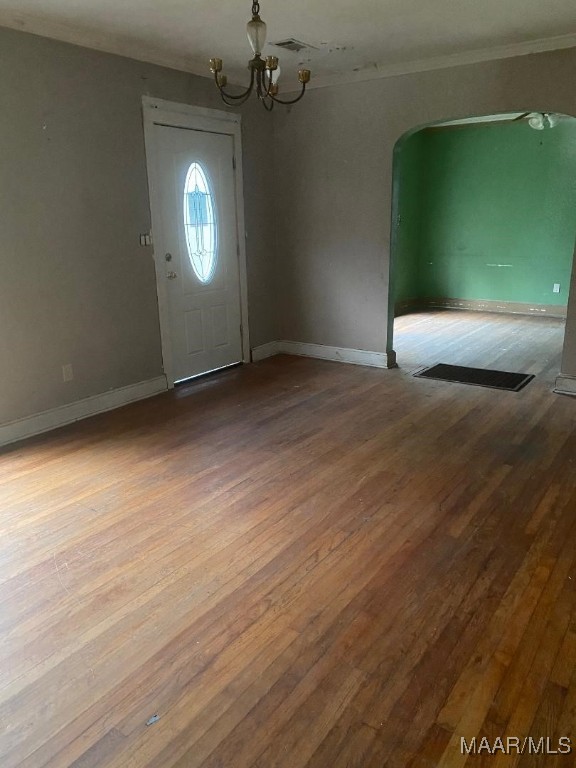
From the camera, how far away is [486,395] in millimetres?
4699

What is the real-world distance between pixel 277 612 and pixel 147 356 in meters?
3.09

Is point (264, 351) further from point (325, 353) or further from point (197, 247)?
point (197, 247)

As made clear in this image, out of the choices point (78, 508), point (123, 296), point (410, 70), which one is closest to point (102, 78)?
point (123, 296)

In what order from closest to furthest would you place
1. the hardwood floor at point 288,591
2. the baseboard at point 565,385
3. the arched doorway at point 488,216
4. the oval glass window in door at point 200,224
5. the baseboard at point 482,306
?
the hardwood floor at point 288,591, the baseboard at point 565,385, the oval glass window in door at point 200,224, the arched doorway at point 488,216, the baseboard at point 482,306

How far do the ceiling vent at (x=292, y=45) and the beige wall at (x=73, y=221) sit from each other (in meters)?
0.92

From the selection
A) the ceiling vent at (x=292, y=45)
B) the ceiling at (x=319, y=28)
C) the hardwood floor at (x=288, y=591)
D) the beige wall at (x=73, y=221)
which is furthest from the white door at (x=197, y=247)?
the hardwood floor at (x=288, y=591)

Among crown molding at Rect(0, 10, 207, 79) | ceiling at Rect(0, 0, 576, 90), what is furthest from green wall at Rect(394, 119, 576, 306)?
crown molding at Rect(0, 10, 207, 79)

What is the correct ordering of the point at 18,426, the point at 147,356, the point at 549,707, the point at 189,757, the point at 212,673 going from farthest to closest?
the point at 147,356, the point at 18,426, the point at 212,673, the point at 549,707, the point at 189,757

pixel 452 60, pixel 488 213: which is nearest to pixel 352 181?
pixel 452 60

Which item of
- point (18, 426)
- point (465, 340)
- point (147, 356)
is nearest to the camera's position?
point (18, 426)

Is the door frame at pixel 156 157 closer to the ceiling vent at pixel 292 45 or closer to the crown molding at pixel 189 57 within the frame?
the crown molding at pixel 189 57

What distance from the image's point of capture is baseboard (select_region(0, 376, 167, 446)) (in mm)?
3898

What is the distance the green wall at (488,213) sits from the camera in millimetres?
7809

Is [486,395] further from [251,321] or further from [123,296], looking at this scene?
[123,296]
